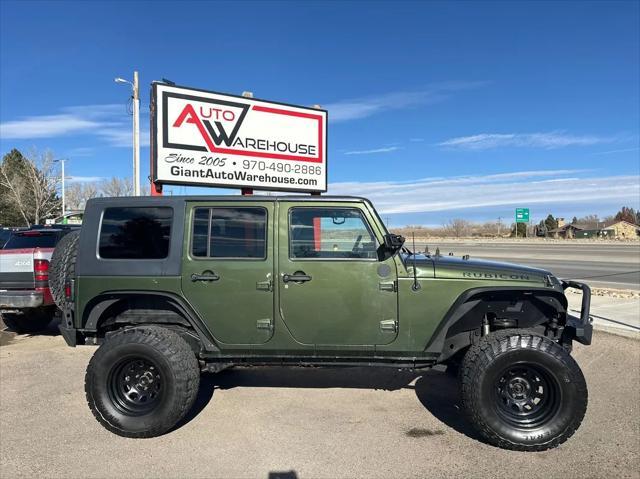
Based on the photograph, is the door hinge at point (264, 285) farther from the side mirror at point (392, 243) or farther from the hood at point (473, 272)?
the hood at point (473, 272)

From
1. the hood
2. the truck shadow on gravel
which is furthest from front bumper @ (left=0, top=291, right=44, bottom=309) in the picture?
the hood

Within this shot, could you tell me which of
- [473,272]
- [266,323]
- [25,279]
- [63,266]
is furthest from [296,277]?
[25,279]

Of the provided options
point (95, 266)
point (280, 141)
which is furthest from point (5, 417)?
point (280, 141)

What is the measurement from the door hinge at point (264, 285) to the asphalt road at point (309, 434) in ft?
3.96

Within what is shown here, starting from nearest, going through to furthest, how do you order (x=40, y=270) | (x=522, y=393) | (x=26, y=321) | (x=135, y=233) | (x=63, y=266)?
(x=522, y=393), (x=135, y=233), (x=63, y=266), (x=40, y=270), (x=26, y=321)

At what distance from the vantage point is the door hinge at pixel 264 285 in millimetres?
4184

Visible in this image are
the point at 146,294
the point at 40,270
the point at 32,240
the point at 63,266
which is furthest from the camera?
the point at 32,240

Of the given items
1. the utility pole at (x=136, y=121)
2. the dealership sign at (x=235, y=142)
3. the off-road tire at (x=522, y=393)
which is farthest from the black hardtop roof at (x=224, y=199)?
the utility pole at (x=136, y=121)

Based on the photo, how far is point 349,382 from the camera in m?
5.47

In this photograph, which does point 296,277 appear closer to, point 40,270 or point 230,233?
point 230,233

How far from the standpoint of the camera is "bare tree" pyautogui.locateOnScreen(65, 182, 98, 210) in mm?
68938

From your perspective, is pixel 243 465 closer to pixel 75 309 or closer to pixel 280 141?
pixel 75 309

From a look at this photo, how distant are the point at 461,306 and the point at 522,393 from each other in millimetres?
854

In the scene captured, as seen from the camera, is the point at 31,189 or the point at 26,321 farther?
the point at 31,189
